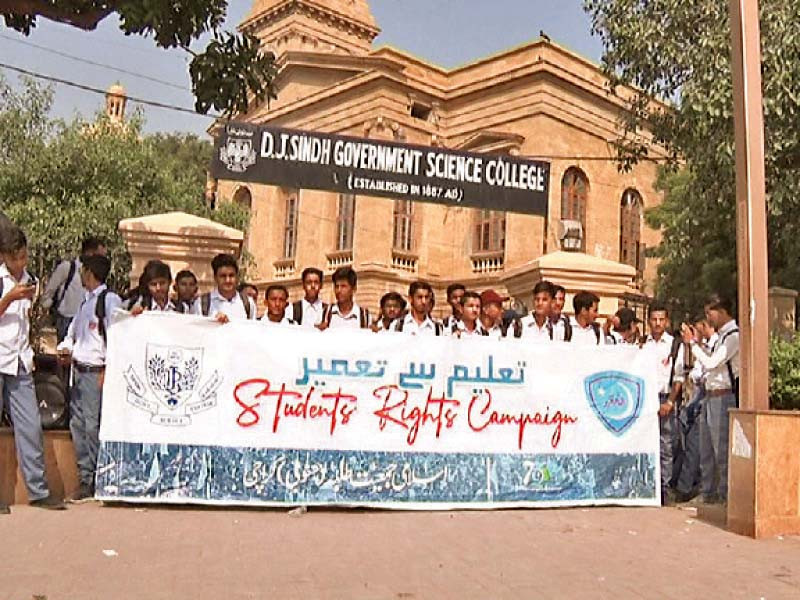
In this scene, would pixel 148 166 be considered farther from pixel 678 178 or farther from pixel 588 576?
pixel 588 576

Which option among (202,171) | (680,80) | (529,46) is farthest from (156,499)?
(202,171)

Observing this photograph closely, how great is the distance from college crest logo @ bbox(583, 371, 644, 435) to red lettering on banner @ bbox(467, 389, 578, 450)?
262mm

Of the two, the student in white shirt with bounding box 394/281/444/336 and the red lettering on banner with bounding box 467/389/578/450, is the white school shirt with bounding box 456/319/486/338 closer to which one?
the student in white shirt with bounding box 394/281/444/336

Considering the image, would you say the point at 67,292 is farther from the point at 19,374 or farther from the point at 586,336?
the point at 586,336

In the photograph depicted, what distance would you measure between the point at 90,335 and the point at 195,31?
2425 mm

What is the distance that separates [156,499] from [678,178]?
1834cm

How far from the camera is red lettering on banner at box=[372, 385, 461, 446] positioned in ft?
20.4

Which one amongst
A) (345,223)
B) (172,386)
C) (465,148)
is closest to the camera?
(172,386)

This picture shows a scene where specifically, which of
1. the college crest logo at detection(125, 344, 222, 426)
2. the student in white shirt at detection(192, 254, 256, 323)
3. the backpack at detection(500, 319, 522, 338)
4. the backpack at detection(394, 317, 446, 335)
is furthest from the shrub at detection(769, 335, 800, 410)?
the college crest logo at detection(125, 344, 222, 426)

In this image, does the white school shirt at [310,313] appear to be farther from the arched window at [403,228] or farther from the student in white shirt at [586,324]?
the arched window at [403,228]

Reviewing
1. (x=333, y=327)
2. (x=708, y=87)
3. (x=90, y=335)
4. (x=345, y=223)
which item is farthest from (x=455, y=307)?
(x=345, y=223)

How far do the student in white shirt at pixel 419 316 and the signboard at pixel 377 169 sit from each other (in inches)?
87.0

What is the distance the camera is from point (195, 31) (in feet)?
21.0

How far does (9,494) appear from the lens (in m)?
5.68
